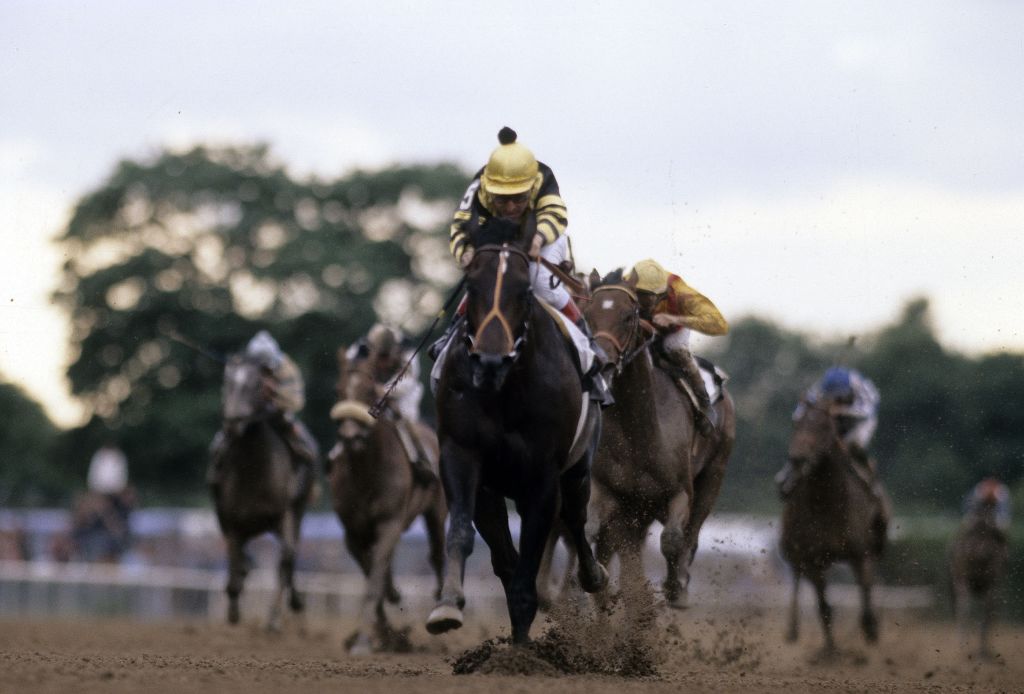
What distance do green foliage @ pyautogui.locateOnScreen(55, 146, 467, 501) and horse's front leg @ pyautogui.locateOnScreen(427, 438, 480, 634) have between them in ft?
113

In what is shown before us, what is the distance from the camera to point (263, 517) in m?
17.3

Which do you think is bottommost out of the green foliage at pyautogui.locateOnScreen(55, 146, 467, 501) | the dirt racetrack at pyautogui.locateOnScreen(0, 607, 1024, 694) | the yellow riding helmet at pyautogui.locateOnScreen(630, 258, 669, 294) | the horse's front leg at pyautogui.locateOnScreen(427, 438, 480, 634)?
the dirt racetrack at pyautogui.locateOnScreen(0, 607, 1024, 694)

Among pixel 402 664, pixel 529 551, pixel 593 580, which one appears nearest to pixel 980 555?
pixel 402 664

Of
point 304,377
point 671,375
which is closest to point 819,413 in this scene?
point 671,375

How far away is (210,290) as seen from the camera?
45281 mm

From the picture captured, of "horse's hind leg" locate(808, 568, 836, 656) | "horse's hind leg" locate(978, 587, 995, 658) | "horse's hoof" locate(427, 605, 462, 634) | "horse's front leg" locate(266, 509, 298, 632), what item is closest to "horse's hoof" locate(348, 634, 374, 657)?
"horse's front leg" locate(266, 509, 298, 632)

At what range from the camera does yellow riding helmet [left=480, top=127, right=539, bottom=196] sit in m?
9.36

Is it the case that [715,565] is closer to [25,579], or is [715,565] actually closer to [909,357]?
[25,579]

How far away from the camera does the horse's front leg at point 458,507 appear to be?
28.5ft

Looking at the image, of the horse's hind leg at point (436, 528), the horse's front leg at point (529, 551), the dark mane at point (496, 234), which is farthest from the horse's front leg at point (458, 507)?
the horse's hind leg at point (436, 528)

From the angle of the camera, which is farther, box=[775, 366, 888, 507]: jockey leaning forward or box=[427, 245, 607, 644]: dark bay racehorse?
box=[775, 366, 888, 507]: jockey leaning forward

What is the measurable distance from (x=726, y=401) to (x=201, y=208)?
117 feet

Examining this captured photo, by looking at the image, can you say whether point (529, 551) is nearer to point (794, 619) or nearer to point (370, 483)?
point (370, 483)

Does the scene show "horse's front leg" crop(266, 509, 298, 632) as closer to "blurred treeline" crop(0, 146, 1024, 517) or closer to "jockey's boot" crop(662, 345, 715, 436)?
"jockey's boot" crop(662, 345, 715, 436)
